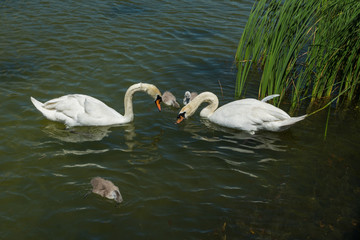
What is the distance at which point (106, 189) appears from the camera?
7176mm

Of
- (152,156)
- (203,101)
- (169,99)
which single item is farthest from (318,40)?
(152,156)

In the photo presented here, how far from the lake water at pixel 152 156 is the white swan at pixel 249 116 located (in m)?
0.29

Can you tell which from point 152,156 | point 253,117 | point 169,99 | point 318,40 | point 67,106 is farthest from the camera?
point 169,99

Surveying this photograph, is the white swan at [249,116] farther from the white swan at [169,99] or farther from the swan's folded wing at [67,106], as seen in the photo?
the swan's folded wing at [67,106]

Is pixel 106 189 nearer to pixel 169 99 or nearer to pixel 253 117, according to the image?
pixel 253 117

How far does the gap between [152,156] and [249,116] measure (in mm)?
2398

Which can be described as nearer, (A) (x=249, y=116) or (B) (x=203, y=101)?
(A) (x=249, y=116)

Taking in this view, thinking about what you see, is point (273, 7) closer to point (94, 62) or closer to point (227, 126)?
point (227, 126)

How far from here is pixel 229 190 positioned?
7.77 meters

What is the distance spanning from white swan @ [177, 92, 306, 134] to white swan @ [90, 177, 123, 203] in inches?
123

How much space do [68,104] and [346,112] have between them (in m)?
6.73

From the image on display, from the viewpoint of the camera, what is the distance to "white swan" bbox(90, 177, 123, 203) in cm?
709

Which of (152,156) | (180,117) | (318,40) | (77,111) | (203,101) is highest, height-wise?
(318,40)

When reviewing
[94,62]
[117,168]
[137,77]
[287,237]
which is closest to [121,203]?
[117,168]
